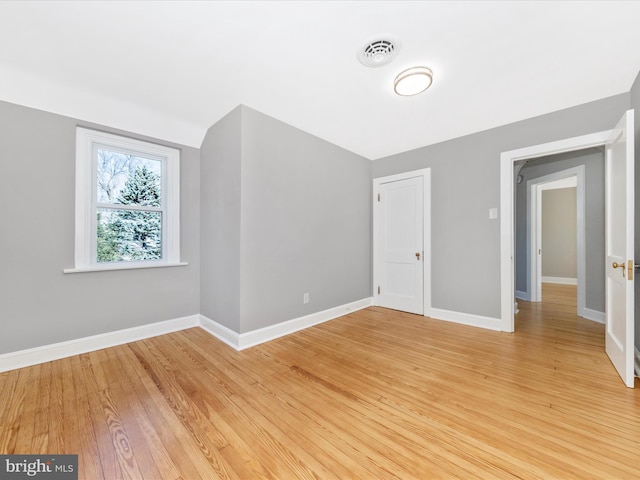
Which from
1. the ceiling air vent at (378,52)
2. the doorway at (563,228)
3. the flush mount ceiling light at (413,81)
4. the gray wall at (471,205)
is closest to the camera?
the ceiling air vent at (378,52)

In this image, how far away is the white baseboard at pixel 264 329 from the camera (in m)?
2.65

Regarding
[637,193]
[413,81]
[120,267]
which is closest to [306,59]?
[413,81]

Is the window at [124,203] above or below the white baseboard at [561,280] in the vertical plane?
above

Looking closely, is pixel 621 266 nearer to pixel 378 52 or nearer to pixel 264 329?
pixel 378 52

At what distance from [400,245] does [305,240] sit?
1.60 meters

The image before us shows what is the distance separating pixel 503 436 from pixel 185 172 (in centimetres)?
388

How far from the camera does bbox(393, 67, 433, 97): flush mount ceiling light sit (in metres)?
2.13

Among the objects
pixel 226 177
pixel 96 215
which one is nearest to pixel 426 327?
pixel 226 177

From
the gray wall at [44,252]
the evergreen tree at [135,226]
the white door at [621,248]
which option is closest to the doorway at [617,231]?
the white door at [621,248]

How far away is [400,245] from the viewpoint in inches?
156

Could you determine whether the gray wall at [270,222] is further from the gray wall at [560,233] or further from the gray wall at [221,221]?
the gray wall at [560,233]

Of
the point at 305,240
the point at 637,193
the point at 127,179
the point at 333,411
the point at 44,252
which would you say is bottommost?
the point at 333,411

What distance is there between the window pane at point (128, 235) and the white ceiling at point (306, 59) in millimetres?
964

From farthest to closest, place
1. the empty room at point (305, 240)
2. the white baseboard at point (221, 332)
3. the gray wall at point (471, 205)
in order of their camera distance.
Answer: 1. the gray wall at point (471, 205)
2. the white baseboard at point (221, 332)
3. the empty room at point (305, 240)
